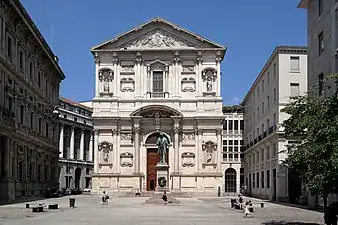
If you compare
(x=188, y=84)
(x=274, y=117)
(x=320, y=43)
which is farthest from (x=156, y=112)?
(x=320, y=43)

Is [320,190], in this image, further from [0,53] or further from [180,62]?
[180,62]

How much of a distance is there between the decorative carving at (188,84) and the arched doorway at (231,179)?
29997 millimetres

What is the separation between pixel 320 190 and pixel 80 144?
9028cm

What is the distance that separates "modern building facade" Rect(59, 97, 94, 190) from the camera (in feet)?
335

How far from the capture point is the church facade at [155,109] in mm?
77750

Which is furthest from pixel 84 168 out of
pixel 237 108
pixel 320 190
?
pixel 320 190

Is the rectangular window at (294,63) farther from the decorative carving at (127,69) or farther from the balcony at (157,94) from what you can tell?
the decorative carving at (127,69)

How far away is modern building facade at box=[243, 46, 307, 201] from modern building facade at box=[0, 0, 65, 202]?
80.0 feet

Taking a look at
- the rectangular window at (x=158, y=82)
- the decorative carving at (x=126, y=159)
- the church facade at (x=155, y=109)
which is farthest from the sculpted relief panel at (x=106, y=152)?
the rectangular window at (x=158, y=82)

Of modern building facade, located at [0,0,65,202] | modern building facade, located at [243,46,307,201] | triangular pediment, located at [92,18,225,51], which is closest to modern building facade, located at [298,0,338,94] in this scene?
modern building facade, located at [243,46,307,201]

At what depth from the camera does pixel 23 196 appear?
58.5m

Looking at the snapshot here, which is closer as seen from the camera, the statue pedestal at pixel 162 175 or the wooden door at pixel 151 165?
the statue pedestal at pixel 162 175

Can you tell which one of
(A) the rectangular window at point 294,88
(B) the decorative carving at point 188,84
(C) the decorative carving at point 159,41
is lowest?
(A) the rectangular window at point 294,88

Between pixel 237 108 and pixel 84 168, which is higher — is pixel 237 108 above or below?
above
